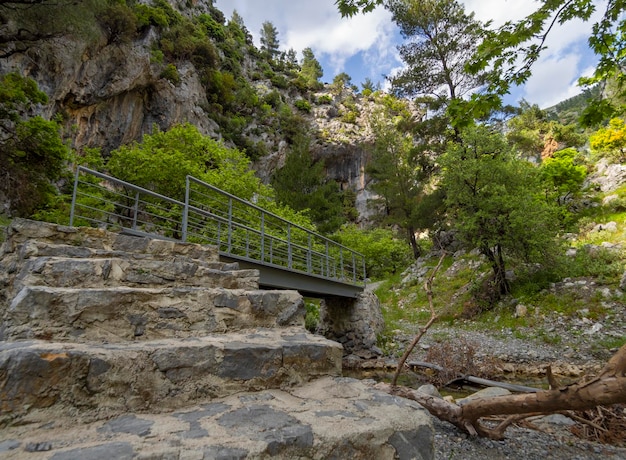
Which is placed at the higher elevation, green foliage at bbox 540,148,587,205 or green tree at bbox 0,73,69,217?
green foliage at bbox 540,148,587,205

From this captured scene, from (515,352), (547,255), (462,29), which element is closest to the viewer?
(515,352)

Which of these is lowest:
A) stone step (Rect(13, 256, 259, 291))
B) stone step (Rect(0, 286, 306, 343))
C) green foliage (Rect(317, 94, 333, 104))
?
stone step (Rect(0, 286, 306, 343))

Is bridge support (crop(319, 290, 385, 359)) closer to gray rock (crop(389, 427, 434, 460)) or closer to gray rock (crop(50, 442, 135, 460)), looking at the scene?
gray rock (crop(389, 427, 434, 460))

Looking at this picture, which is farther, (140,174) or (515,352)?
(140,174)

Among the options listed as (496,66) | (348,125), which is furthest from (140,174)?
(348,125)

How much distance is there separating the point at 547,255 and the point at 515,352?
4.69 metres

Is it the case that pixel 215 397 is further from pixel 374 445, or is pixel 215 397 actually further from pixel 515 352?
pixel 515 352

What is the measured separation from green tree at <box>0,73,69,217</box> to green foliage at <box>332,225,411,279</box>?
15513mm

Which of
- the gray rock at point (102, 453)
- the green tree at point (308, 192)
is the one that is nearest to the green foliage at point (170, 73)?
the green tree at point (308, 192)

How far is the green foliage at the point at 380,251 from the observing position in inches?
905

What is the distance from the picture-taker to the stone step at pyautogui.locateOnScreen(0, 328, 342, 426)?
152cm

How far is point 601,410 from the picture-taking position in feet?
13.0

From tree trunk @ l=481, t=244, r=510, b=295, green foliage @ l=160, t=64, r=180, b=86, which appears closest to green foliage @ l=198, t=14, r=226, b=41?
green foliage @ l=160, t=64, r=180, b=86

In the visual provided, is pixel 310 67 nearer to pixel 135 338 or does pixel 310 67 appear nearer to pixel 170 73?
pixel 170 73
